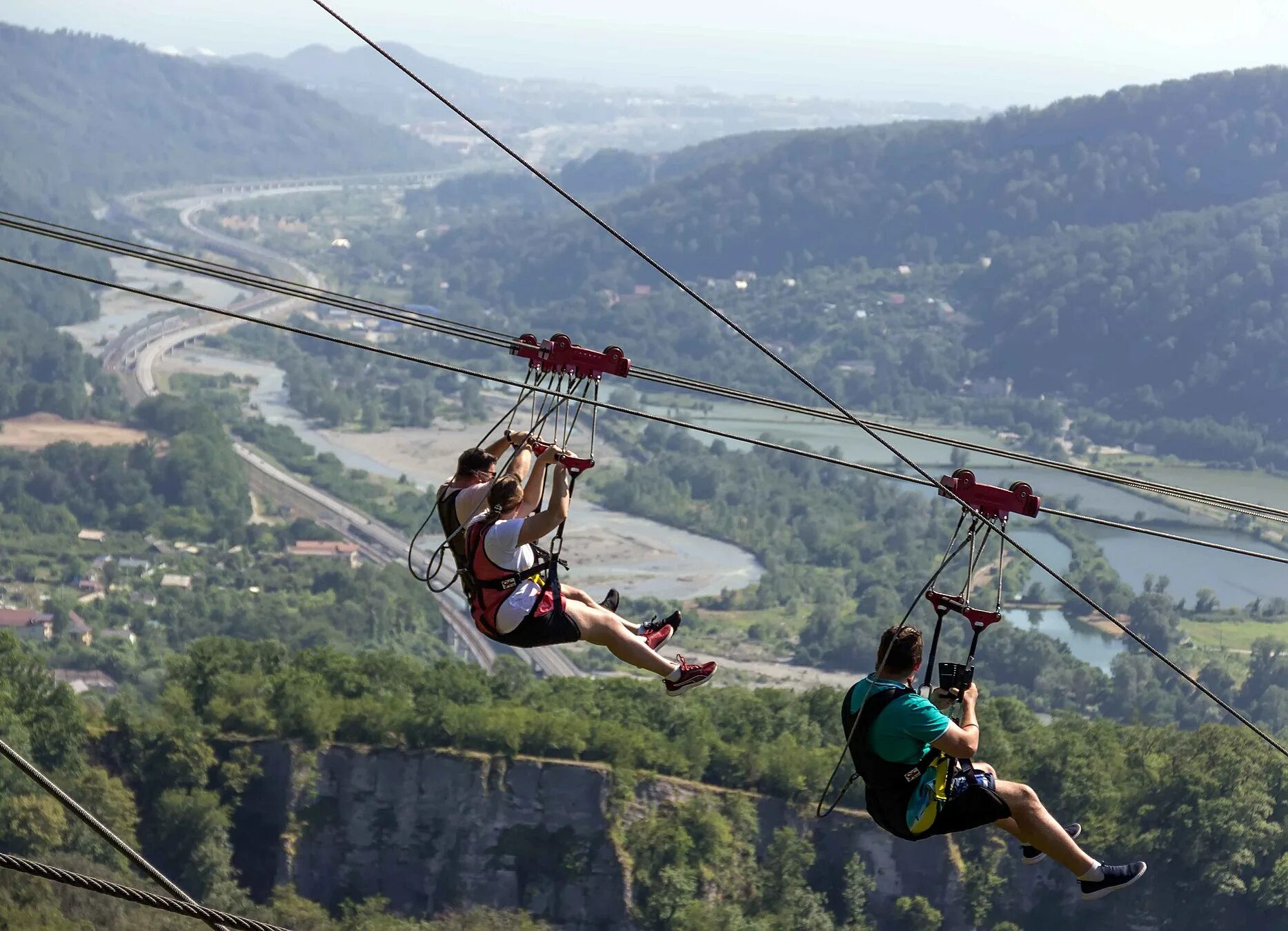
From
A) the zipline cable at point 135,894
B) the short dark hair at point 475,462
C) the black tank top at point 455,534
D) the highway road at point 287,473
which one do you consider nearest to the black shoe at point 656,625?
the black tank top at point 455,534

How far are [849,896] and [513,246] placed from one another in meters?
115

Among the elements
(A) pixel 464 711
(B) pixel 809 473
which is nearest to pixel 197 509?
(B) pixel 809 473

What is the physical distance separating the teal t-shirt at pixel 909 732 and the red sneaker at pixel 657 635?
1.53 meters

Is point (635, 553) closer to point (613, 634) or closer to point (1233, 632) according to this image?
point (1233, 632)

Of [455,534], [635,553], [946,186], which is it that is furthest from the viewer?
[946,186]

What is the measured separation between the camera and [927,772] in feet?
23.6

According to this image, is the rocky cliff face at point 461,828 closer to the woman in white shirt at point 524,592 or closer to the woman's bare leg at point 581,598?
the woman's bare leg at point 581,598

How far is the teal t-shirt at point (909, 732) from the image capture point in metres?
6.98

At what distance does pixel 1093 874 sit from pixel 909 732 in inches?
39.1

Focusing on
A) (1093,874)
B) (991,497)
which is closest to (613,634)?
(991,497)

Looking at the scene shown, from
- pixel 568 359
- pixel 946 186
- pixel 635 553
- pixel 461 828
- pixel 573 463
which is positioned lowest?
pixel 635 553

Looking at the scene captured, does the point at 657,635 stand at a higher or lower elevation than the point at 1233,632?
higher

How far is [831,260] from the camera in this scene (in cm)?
13112

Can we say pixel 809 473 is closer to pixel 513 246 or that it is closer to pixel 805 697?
pixel 805 697
